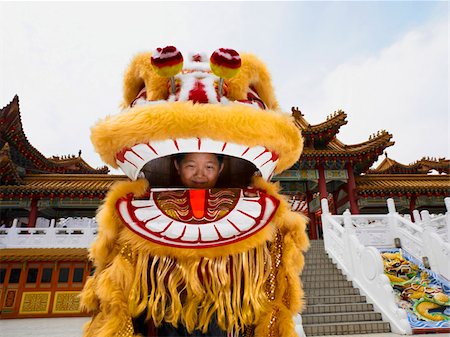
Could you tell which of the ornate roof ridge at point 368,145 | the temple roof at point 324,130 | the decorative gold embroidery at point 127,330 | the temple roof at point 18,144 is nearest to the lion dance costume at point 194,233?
the decorative gold embroidery at point 127,330

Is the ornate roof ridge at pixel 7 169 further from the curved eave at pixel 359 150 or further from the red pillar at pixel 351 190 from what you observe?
the red pillar at pixel 351 190

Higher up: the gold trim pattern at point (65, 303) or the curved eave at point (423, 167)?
the curved eave at point (423, 167)

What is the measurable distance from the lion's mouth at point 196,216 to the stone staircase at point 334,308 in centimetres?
379

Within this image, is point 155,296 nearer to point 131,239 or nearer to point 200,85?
point 131,239

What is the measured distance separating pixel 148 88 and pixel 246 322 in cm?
116

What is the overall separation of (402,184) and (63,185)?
1260 cm

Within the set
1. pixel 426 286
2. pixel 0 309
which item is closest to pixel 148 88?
pixel 426 286

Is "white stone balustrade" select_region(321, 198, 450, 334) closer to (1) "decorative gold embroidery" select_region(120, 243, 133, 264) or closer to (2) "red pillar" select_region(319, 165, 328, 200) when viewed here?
(2) "red pillar" select_region(319, 165, 328, 200)

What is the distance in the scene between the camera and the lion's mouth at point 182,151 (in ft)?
4.13

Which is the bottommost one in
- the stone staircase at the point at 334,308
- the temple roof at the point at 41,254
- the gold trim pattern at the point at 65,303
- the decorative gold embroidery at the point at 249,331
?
the gold trim pattern at the point at 65,303

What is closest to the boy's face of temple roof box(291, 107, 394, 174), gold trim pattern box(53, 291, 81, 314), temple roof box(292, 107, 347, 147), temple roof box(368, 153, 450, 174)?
gold trim pattern box(53, 291, 81, 314)

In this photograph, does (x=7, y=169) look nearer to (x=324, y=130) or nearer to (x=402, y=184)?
(x=324, y=130)

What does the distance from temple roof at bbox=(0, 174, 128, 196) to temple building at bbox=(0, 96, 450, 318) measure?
0.03 metres

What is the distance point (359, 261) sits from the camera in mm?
5562
